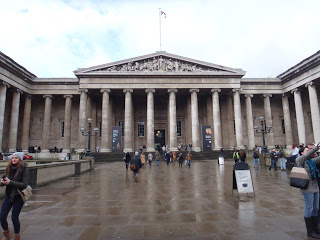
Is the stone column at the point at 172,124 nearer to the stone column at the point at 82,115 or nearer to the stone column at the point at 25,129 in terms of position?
the stone column at the point at 82,115

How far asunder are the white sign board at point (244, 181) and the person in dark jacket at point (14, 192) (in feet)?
19.7

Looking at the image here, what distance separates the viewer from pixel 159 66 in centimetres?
3253

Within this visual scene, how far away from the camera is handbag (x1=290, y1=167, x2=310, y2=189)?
3.96 m

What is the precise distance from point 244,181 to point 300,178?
3.29 metres

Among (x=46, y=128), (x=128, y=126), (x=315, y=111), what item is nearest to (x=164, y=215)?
(x=128, y=126)

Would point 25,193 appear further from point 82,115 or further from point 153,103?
point 153,103

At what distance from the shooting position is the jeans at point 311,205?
4050 mm

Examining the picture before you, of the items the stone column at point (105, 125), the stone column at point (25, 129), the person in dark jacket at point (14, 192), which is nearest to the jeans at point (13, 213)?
the person in dark jacket at point (14, 192)

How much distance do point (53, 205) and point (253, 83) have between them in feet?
116

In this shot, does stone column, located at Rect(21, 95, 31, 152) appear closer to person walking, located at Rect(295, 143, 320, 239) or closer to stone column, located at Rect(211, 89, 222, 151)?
stone column, located at Rect(211, 89, 222, 151)

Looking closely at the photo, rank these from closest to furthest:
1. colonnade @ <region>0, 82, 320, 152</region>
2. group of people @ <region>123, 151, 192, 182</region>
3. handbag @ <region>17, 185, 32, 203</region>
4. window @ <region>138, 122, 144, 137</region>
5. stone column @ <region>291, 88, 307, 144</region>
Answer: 1. handbag @ <region>17, 185, 32, 203</region>
2. group of people @ <region>123, 151, 192, 182</region>
3. colonnade @ <region>0, 82, 320, 152</region>
4. stone column @ <region>291, 88, 307, 144</region>
5. window @ <region>138, 122, 144, 137</region>

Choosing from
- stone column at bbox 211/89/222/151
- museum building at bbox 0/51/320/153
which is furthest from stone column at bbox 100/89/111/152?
stone column at bbox 211/89/222/151

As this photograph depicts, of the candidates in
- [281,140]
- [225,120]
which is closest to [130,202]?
[225,120]

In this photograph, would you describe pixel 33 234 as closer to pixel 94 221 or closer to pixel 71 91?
pixel 94 221
